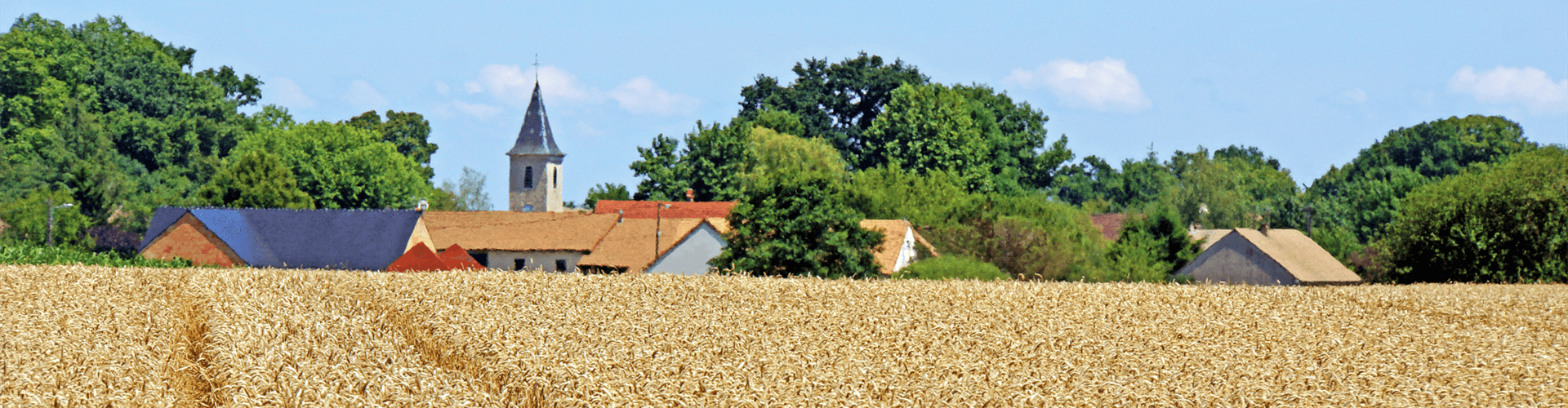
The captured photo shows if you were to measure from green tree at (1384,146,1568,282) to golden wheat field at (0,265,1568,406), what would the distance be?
2619 centimetres

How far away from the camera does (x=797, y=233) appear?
56.9m

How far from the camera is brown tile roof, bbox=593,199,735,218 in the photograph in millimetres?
85688

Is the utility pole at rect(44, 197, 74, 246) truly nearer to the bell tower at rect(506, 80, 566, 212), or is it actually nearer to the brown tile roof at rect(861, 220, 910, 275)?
the brown tile roof at rect(861, 220, 910, 275)

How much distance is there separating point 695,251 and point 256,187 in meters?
37.0

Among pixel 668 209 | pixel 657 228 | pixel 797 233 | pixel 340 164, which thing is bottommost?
pixel 797 233

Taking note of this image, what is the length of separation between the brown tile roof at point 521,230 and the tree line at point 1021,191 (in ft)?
34.0

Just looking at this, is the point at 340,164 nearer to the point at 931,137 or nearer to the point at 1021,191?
the point at 931,137

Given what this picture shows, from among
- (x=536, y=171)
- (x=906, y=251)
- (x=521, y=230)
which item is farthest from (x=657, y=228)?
(x=536, y=171)

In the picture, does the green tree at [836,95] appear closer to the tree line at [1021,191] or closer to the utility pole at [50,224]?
the tree line at [1021,191]

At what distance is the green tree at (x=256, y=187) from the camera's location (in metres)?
87.9

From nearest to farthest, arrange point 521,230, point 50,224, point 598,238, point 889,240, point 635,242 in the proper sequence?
point 889,240 < point 50,224 < point 635,242 < point 598,238 < point 521,230

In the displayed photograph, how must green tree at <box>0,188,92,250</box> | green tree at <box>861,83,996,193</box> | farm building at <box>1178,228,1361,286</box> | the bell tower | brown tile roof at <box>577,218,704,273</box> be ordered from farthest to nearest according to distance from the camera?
the bell tower
green tree at <box>861,83,996,193</box>
green tree at <box>0,188,92,250</box>
brown tile roof at <box>577,218,704,273</box>
farm building at <box>1178,228,1361,286</box>

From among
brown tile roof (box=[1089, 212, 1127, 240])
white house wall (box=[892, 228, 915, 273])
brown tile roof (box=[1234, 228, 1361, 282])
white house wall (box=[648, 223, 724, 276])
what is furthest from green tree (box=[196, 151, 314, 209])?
brown tile roof (box=[1089, 212, 1127, 240])

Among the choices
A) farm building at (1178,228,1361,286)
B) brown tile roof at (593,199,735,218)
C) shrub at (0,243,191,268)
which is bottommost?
shrub at (0,243,191,268)
